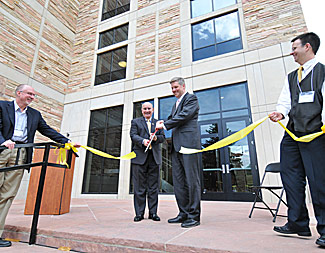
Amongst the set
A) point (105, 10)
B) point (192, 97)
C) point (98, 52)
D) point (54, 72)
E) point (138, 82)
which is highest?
point (105, 10)

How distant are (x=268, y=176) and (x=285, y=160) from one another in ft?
15.5

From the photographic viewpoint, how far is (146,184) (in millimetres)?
3059

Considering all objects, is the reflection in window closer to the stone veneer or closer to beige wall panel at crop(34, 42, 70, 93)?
the stone veneer

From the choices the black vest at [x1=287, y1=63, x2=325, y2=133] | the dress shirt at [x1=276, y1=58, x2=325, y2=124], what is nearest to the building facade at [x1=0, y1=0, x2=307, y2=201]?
the dress shirt at [x1=276, y1=58, x2=325, y2=124]

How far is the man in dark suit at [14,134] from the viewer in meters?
2.29

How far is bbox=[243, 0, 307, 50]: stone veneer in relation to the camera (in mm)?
6883

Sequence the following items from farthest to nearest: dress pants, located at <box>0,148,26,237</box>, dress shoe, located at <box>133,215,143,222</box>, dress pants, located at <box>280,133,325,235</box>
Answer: dress shoe, located at <box>133,215,143,222</box>, dress pants, located at <box>0,148,26,237</box>, dress pants, located at <box>280,133,325,235</box>

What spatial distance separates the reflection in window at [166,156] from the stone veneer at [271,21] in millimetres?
3771

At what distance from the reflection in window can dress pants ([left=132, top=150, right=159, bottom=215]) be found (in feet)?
14.3

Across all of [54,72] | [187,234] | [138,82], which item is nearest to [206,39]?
[138,82]

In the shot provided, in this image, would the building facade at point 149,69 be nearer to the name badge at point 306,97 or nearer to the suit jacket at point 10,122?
the name badge at point 306,97

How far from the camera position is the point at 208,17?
28.0 ft

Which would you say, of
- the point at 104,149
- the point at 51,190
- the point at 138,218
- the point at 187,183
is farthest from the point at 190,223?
the point at 104,149

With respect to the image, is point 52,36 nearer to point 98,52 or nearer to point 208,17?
point 98,52
